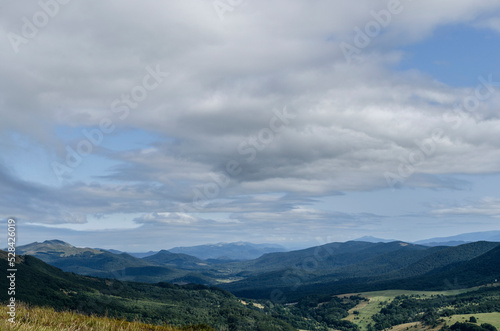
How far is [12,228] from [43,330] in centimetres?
1500

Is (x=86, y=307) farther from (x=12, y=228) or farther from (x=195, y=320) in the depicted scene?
(x=12, y=228)

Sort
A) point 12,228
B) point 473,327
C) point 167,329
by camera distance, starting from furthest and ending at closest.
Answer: point 473,327 < point 12,228 < point 167,329

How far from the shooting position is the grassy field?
18075 centimetres

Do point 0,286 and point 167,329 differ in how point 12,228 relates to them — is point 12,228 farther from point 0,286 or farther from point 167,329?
point 0,286

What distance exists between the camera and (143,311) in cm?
19412

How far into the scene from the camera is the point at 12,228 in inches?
1115

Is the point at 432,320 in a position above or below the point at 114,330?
below

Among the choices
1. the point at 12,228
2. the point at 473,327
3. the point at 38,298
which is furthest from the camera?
the point at 38,298

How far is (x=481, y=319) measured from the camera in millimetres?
186625

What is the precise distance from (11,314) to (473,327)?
203 metres

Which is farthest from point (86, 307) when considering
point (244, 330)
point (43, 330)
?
point (43, 330)

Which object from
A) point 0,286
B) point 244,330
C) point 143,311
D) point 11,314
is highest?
point 11,314

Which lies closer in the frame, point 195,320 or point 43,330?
point 43,330

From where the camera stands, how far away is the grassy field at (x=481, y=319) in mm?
180750
